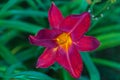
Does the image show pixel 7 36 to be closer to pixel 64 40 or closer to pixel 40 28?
pixel 40 28

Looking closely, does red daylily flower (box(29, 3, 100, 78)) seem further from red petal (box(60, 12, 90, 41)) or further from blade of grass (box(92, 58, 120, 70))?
blade of grass (box(92, 58, 120, 70))

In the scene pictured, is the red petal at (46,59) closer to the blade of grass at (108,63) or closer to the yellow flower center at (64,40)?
the yellow flower center at (64,40)

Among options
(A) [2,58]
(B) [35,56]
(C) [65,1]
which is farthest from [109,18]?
(A) [2,58]

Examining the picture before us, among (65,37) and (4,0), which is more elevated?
(4,0)

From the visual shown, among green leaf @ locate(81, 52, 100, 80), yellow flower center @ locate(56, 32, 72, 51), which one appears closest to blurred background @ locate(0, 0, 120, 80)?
green leaf @ locate(81, 52, 100, 80)

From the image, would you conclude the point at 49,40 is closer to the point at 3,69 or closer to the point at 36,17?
the point at 3,69

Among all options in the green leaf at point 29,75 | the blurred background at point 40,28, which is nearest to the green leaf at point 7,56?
the blurred background at point 40,28
